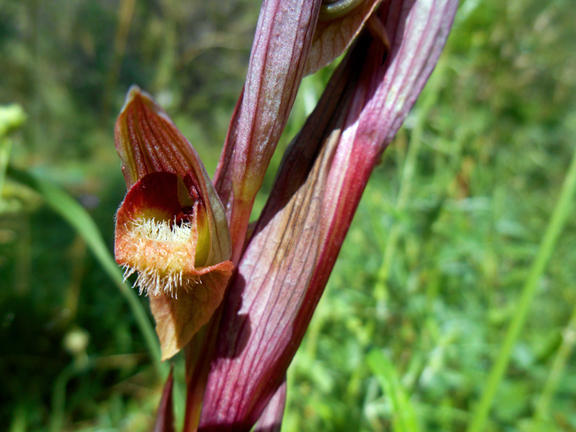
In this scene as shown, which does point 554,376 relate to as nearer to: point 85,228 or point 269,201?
point 269,201

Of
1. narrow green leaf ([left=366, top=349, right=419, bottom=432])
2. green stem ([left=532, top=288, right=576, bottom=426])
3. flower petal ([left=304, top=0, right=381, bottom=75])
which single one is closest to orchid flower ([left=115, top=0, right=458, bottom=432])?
flower petal ([left=304, top=0, right=381, bottom=75])

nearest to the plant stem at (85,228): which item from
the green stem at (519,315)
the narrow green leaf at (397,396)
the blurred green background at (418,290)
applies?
the blurred green background at (418,290)

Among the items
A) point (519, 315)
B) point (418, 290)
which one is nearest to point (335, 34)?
point (519, 315)

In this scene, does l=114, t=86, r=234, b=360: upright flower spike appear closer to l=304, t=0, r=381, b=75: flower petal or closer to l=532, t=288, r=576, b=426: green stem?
l=304, t=0, r=381, b=75: flower petal

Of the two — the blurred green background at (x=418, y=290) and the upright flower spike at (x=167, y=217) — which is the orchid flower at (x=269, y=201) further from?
the blurred green background at (x=418, y=290)

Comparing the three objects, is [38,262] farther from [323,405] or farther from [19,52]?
[19,52]

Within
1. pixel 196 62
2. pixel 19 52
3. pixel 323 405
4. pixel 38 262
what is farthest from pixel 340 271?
pixel 19 52
